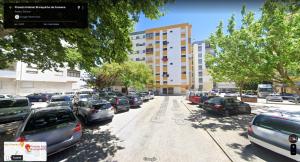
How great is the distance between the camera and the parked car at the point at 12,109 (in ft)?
32.0

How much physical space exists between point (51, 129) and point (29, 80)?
33.9 meters

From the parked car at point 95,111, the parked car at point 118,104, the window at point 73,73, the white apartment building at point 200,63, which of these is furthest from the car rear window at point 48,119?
the white apartment building at point 200,63

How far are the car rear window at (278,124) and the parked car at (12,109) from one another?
41.5 ft

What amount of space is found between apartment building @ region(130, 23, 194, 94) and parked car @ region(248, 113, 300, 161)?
5310 centimetres

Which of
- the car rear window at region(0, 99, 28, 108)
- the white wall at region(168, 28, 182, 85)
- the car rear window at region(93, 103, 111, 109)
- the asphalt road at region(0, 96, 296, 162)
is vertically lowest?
the asphalt road at region(0, 96, 296, 162)

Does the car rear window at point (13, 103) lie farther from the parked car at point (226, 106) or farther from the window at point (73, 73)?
the window at point (73, 73)

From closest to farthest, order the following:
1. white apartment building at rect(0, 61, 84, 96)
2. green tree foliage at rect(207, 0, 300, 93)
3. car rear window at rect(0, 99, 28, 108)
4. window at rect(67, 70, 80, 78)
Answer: green tree foliage at rect(207, 0, 300, 93) → car rear window at rect(0, 99, 28, 108) → white apartment building at rect(0, 61, 84, 96) → window at rect(67, 70, 80, 78)

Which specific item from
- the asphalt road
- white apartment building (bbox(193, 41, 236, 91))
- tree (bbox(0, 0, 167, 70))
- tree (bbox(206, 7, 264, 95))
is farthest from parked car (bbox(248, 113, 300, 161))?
white apartment building (bbox(193, 41, 236, 91))

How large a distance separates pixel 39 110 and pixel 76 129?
4.40ft

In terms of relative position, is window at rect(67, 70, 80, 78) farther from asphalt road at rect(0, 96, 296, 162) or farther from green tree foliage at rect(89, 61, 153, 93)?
asphalt road at rect(0, 96, 296, 162)

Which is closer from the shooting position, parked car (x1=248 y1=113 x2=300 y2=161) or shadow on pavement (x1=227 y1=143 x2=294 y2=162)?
parked car (x1=248 y1=113 x2=300 y2=161)

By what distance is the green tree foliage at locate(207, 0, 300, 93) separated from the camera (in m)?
9.39

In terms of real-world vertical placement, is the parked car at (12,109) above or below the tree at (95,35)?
below

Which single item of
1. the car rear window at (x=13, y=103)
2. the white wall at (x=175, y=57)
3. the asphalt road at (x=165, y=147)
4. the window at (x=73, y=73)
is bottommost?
the asphalt road at (x=165, y=147)
